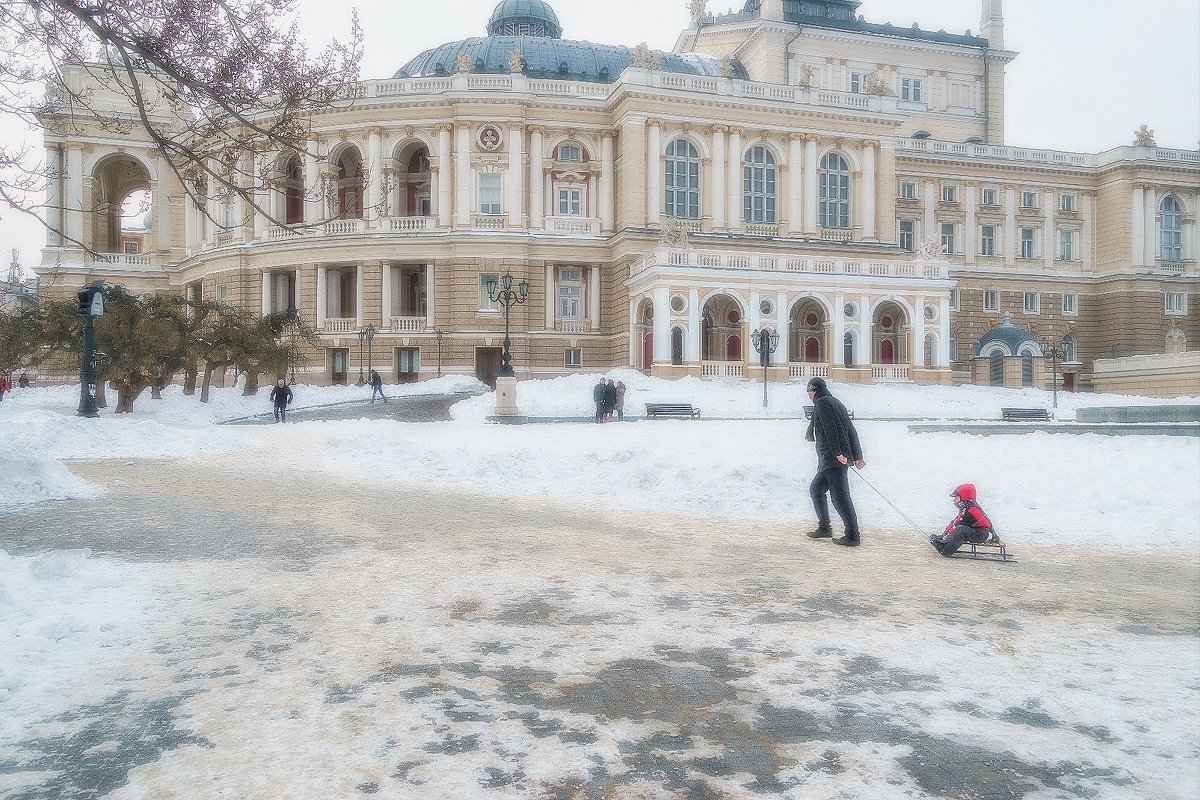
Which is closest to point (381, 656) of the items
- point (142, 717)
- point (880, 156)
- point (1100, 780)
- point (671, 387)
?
point (142, 717)

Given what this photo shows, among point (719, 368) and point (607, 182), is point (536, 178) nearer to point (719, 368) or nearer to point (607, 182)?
point (607, 182)

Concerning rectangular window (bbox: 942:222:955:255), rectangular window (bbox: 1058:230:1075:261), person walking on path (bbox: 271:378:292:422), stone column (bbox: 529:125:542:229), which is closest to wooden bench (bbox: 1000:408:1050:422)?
person walking on path (bbox: 271:378:292:422)

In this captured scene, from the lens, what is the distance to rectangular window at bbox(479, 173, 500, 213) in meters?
51.0

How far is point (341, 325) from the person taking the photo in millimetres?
51156

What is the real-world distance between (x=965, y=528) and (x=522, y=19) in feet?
209

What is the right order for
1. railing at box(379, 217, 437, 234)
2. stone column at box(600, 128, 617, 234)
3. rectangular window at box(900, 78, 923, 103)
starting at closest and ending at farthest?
1. railing at box(379, 217, 437, 234)
2. stone column at box(600, 128, 617, 234)
3. rectangular window at box(900, 78, 923, 103)

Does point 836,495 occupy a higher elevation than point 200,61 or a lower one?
lower

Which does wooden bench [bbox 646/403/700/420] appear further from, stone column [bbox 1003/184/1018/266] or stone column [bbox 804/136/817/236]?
stone column [bbox 1003/184/1018/266]

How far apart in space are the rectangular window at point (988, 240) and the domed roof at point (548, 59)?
20.1 m

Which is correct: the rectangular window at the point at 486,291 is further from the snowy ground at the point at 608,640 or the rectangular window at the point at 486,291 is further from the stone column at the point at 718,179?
the snowy ground at the point at 608,640

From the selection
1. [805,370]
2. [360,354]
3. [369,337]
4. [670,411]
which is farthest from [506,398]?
[360,354]

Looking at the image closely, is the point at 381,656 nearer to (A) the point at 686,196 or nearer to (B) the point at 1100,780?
(B) the point at 1100,780

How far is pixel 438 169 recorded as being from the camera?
50812mm

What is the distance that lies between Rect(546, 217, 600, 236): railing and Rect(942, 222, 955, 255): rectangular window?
26.1m
